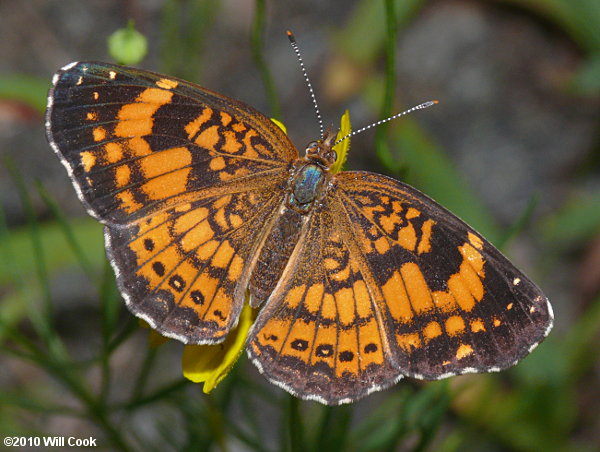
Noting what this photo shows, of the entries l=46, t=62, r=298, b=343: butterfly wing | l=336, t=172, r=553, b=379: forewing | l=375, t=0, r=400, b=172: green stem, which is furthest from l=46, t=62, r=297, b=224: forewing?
l=336, t=172, r=553, b=379: forewing

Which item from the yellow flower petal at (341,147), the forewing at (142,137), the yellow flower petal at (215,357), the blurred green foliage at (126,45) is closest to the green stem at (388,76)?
the yellow flower petal at (341,147)

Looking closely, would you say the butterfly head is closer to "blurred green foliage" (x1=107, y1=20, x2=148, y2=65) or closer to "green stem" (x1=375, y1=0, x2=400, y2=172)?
"green stem" (x1=375, y1=0, x2=400, y2=172)

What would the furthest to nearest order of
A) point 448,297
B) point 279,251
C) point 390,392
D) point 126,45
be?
point 390,392, point 126,45, point 279,251, point 448,297

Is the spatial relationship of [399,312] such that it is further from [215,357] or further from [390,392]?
[390,392]

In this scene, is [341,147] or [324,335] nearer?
[324,335]

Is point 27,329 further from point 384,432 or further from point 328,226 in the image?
point 328,226

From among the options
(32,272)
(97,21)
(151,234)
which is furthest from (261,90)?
(151,234)

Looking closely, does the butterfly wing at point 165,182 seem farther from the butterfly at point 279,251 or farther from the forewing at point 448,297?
the forewing at point 448,297

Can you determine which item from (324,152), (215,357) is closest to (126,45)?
(324,152)
